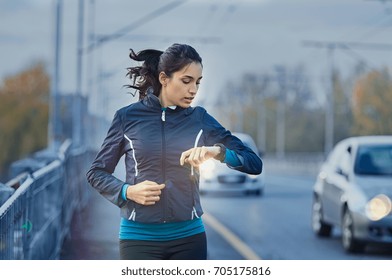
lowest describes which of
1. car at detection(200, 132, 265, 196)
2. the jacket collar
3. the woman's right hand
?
car at detection(200, 132, 265, 196)

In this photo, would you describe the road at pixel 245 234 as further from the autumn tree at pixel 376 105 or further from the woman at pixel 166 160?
the autumn tree at pixel 376 105

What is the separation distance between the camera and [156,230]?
150 inches

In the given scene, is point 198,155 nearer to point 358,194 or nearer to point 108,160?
point 108,160

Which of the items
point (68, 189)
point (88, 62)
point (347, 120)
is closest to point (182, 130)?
point (68, 189)

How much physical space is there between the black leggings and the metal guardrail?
42.3 inches

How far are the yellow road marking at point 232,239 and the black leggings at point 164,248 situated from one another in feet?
17.7

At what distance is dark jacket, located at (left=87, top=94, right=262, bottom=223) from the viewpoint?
3.78m

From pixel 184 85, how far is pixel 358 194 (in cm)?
635

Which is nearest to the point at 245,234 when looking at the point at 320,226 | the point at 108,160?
the point at 320,226

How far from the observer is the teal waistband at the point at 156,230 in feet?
12.5

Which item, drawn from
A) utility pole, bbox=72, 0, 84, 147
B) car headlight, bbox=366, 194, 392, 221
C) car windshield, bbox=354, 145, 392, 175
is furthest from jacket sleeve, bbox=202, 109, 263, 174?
utility pole, bbox=72, 0, 84, 147

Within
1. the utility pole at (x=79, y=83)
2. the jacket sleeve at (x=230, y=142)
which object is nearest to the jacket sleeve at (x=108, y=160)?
the jacket sleeve at (x=230, y=142)

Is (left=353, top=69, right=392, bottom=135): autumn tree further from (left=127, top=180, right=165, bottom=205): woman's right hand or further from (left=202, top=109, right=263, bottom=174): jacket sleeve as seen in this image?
(left=127, top=180, right=165, bottom=205): woman's right hand
